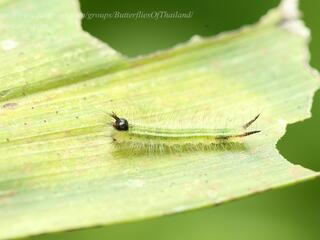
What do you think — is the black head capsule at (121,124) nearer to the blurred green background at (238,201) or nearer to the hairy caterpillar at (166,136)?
the hairy caterpillar at (166,136)

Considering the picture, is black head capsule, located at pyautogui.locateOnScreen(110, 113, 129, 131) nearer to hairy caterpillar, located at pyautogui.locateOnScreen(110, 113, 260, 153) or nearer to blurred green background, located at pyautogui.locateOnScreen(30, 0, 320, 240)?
hairy caterpillar, located at pyautogui.locateOnScreen(110, 113, 260, 153)

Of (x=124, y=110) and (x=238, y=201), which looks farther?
(x=238, y=201)

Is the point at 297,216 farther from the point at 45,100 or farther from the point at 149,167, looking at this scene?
the point at 45,100

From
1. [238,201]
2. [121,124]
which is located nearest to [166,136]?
[121,124]

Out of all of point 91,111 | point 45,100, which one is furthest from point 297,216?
point 45,100

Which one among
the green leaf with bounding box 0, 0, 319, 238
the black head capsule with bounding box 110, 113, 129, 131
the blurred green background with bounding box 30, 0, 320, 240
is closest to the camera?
the green leaf with bounding box 0, 0, 319, 238

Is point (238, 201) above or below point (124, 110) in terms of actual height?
below

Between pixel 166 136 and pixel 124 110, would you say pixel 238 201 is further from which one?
pixel 124 110

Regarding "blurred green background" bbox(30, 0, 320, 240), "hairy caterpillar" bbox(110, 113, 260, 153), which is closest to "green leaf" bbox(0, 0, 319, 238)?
"hairy caterpillar" bbox(110, 113, 260, 153)
